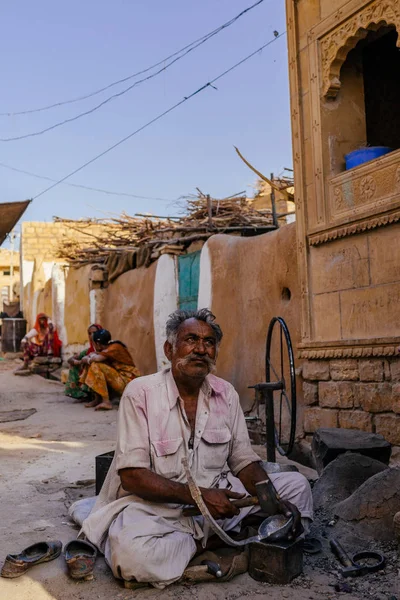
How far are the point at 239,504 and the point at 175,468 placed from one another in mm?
348

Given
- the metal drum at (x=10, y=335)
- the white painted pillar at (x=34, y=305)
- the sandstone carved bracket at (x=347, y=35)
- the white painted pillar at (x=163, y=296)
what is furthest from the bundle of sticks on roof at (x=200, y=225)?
the metal drum at (x=10, y=335)

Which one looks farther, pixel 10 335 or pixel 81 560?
pixel 10 335

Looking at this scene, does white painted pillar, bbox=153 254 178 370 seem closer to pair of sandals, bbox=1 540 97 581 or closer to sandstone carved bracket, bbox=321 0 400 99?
sandstone carved bracket, bbox=321 0 400 99

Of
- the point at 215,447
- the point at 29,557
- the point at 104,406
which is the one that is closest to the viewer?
the point at 29,557

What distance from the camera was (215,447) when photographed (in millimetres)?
2805

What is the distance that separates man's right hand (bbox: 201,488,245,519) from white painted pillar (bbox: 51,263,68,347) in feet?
40.1

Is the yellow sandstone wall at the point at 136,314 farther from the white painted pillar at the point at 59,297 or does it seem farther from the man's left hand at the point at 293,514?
the man's left hand at the point at 293,514

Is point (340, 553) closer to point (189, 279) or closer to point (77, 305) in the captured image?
point (189, 279)

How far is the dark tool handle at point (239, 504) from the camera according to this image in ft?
8.29

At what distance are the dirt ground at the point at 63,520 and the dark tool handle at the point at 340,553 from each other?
1.7 inches

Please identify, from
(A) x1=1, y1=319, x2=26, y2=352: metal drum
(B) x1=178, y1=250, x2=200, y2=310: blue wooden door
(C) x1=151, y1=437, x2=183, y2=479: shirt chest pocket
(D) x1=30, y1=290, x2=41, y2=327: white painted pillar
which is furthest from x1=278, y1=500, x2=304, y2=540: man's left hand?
(A) x1=1, y1=319, x2=26, y2=352: metal drum

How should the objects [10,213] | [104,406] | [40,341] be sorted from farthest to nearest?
[40,341]
[10,213]
[104,406]

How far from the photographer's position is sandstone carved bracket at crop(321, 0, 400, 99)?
4.85m

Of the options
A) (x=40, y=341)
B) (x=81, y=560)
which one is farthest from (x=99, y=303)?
(x=81, y=560)
